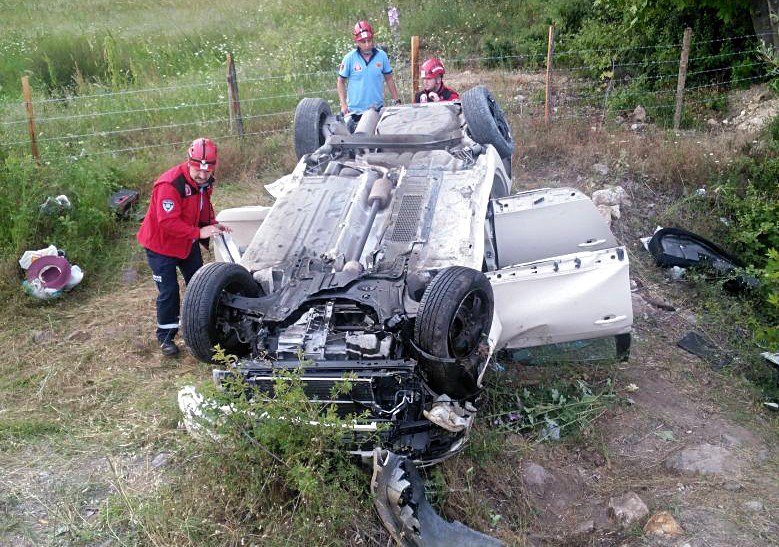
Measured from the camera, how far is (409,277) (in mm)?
4527

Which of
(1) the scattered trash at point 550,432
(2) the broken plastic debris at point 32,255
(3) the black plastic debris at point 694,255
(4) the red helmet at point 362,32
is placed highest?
(4) the red helmet at point 362,32

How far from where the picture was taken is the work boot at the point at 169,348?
5773mm

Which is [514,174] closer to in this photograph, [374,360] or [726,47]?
[726,47]

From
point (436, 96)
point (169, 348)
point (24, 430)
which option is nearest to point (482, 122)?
point (436, 96)

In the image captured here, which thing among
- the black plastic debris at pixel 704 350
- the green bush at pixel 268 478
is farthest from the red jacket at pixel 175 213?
the black plastic debris at pixel 704 350

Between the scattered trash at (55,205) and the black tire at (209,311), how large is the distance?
11.3 ft

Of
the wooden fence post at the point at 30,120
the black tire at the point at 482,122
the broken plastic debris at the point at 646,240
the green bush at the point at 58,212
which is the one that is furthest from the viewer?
the wooden fence post at the point at 30,120

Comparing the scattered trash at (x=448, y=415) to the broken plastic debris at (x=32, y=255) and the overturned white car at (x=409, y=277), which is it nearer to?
the overturned white car at (x=409, y=277)

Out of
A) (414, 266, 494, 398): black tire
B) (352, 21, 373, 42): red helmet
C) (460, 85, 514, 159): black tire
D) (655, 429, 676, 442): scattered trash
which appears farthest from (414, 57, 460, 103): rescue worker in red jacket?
(655, 429, 676, 442): scattered trash

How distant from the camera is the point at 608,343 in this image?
→ 5.22 metres

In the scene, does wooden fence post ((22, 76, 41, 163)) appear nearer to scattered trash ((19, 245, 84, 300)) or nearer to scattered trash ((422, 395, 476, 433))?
scattered trash ((19, 245, 84, 300))

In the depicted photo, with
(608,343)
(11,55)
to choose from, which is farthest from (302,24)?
(608,343)

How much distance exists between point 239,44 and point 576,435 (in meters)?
10.6

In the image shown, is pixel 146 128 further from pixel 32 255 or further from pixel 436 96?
pixel 436 96
